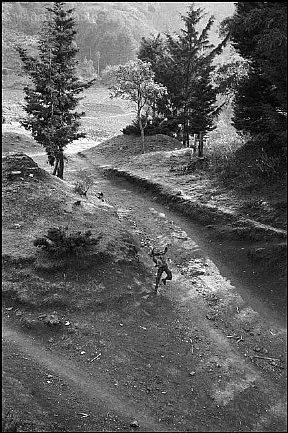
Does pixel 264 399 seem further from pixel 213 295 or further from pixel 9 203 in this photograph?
pixel 9 203

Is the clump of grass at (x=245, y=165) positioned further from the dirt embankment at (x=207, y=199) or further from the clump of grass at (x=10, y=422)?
the clump of grass at (x=10, y=422)

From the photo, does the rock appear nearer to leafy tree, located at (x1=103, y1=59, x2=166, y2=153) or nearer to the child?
the child

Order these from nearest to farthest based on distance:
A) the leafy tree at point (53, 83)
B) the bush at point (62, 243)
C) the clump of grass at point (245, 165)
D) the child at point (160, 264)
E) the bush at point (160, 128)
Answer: the child at point (160, 264) → the bush at point (62, 243) → the clump of grass at point (245, 165) → the leafy tree at point (53, 83) → the bush at point (160, 128)

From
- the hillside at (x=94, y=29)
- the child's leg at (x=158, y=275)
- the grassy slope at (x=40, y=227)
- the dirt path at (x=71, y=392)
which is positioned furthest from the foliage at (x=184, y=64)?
the hillside at (x=94, y=29)

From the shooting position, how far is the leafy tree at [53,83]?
61.0 feet

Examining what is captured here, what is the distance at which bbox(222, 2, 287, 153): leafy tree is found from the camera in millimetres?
11984

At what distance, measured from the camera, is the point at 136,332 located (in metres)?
11.0

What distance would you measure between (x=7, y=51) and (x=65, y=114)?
94.6m

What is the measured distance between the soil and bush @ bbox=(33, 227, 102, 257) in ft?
1.42

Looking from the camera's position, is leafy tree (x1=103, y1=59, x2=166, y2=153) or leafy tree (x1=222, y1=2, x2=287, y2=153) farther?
leafy tree (x1=103, y1=59, x2=166, y2=153)

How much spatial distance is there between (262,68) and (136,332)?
11.1 meters

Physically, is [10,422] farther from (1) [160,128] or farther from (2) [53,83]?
(1) [160,128]

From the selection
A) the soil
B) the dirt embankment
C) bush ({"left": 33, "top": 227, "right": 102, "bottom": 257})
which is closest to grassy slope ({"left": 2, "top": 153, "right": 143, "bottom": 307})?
the soil

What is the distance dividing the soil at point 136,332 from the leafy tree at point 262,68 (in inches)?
212
